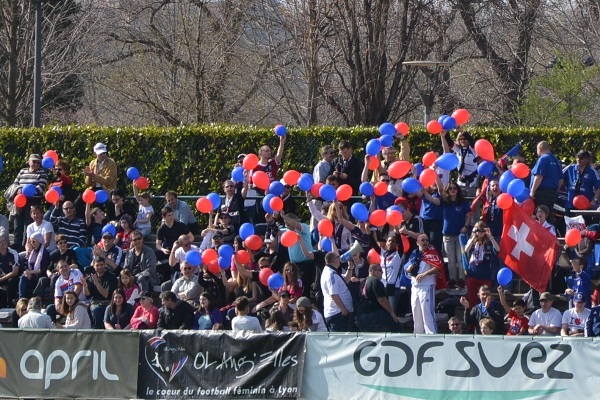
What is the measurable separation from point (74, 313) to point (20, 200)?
12.5 ft

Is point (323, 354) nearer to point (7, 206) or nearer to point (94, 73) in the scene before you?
point (7, 206)

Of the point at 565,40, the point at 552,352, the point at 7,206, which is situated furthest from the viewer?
the point at 565,40

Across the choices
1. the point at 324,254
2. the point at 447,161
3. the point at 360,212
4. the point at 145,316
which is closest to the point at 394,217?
the point at 360,212

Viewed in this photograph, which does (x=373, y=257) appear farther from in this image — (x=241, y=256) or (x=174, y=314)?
(x=174, y=314)

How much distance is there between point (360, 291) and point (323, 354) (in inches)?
118

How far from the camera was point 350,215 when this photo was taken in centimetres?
1770

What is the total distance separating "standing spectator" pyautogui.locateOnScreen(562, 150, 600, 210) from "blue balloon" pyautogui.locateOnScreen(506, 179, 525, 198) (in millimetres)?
1631

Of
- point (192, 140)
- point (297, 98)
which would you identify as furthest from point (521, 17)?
point (192, 140)

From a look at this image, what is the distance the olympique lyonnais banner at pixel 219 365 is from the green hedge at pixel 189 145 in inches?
314

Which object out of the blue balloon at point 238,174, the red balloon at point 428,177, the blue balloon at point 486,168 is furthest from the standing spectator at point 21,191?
the blue balloon at point 486,168

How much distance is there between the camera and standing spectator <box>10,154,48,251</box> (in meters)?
19.1

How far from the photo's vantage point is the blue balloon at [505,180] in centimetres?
1625

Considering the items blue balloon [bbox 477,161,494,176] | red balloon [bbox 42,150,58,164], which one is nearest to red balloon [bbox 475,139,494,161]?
blue balloon [bbox 477,161,494,176]

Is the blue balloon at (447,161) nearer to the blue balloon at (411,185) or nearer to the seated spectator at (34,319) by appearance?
the blue balloon at (411,185)
